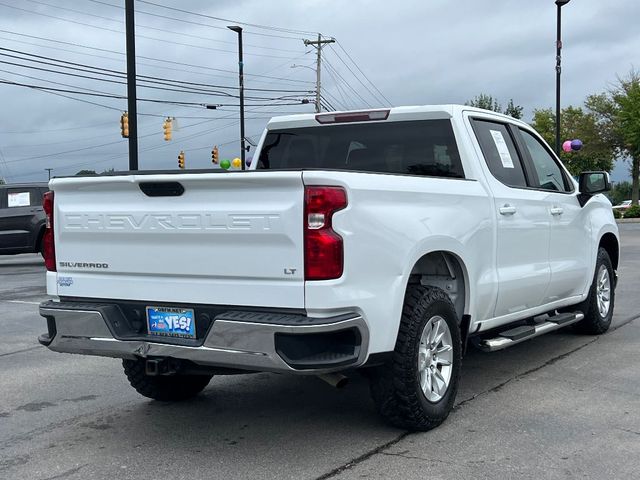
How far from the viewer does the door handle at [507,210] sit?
5.59 meters

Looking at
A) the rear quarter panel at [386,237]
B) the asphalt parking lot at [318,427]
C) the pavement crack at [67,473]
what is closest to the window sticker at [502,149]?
the rear quarter panel at [386,237]

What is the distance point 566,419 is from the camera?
4934 millimetres

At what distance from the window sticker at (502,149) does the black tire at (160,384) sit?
9.49 feet

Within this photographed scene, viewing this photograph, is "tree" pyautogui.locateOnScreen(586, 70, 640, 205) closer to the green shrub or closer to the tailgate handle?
the green shrub

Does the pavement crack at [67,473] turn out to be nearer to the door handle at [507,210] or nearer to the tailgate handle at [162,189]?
the tailgate handle at [162,189]

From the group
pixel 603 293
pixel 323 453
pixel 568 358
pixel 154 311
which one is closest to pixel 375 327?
pixel 323 453

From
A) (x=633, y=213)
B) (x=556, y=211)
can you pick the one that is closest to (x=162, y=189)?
(x=556, y=211)

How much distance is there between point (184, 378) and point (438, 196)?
7.54 feet

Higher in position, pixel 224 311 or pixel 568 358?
pixel 224 311

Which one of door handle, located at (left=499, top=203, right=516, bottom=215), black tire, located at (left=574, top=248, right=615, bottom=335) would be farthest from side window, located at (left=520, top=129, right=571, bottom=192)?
black tire, located at (left=574, top=248, right=615, bottom=335)

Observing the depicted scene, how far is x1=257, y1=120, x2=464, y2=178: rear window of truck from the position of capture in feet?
18.9

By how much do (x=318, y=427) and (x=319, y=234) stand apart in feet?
5.09

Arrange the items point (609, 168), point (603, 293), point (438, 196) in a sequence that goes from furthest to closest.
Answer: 1. point (609, 168)
2. point (603, 293)
3. point (438, 196)

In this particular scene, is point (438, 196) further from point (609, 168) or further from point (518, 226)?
point (609, 168)
